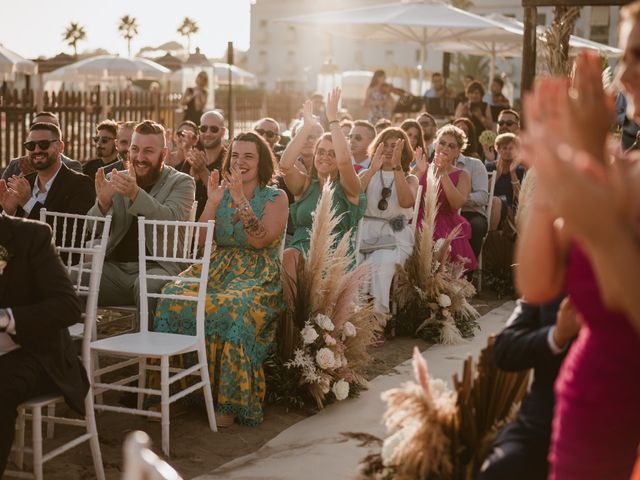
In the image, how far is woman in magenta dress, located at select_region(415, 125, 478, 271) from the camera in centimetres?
903

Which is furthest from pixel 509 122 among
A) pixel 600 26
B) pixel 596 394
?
pixel 600 26

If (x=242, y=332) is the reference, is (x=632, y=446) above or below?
above

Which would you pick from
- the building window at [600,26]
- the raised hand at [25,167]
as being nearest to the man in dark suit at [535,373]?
the raised hand at [25,167]

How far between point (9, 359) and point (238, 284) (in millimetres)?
1998

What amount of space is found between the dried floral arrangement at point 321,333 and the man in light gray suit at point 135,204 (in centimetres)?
86

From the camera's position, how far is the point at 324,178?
25.1ft

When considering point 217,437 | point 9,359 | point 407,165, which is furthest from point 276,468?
point 407,165

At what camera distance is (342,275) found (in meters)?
6.28

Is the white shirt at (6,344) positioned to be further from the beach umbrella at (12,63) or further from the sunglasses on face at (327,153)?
the beach umbrella at (12,63)

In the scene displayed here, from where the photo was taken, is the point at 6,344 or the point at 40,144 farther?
the point at 40,144

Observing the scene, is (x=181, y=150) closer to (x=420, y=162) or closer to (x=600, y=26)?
(x=420, y=162)

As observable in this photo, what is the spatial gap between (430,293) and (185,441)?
10.4 ft

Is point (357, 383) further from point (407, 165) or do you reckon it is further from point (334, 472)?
point (407, 165)

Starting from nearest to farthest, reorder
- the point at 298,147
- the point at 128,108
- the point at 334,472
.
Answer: the point at 334,472 < the point at 298,147 < the point at 128,108
